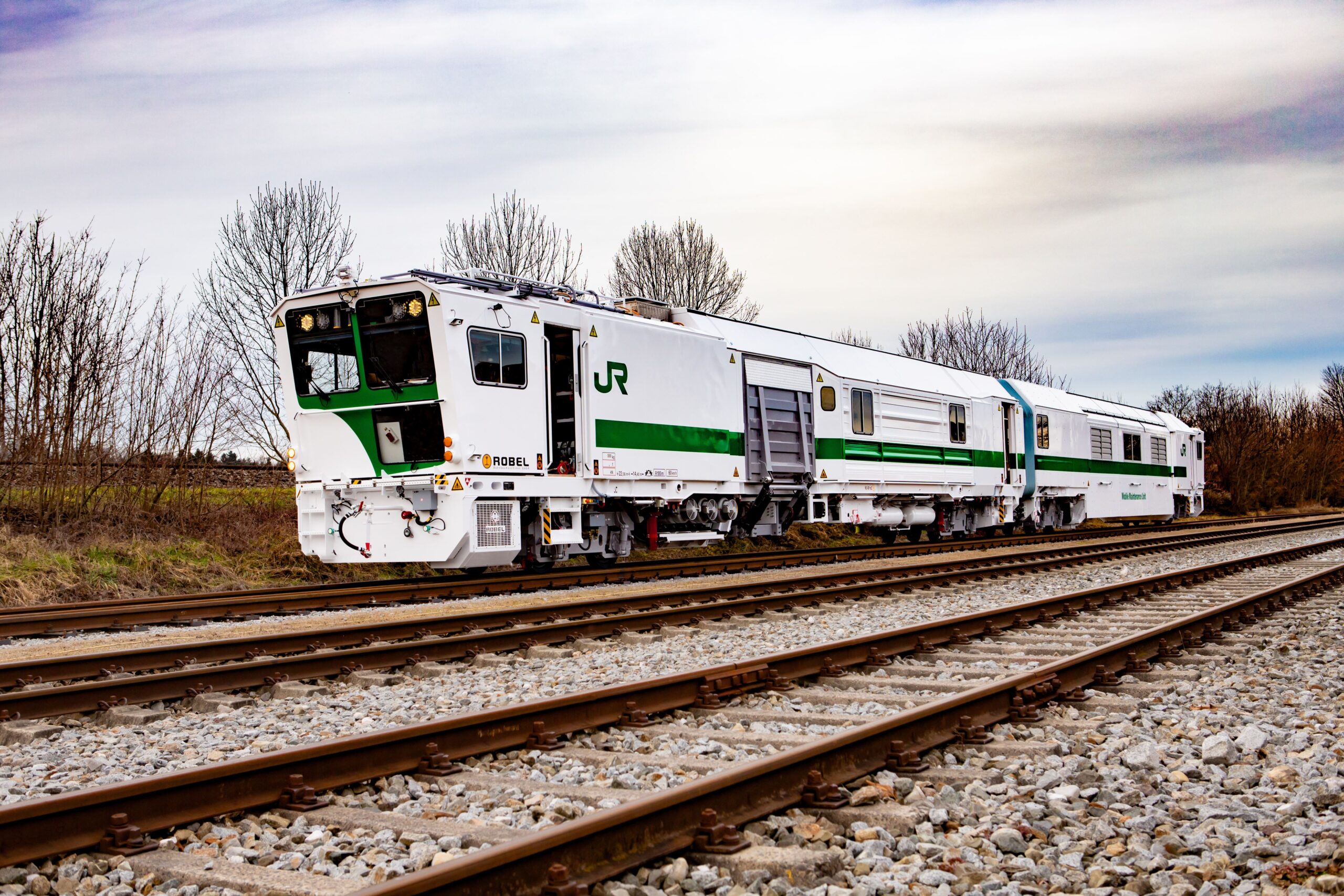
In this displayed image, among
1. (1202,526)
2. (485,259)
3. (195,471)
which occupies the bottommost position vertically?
(1202,526)

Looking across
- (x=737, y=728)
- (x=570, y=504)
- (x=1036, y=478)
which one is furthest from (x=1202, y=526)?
(x=737, y=728)

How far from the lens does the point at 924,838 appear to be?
3.95m

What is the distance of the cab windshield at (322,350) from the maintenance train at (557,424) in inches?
0.9

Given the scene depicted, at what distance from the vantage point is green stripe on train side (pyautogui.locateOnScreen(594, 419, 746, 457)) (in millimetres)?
14125

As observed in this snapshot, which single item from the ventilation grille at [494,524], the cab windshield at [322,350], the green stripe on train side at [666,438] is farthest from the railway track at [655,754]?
the cab windshield at [322,350]

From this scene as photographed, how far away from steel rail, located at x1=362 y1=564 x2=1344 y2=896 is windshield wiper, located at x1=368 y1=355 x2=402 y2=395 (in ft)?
28.2

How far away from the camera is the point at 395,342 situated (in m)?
12.8

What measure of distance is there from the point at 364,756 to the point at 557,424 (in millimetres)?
9542

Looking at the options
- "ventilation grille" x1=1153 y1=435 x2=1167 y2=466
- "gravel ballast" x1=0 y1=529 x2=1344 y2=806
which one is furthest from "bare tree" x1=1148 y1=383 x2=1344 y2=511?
"gravel ballast" x1=0 y1=529 x2=1344 y2=806

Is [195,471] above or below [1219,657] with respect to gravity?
above

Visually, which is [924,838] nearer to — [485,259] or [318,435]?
[318,435]

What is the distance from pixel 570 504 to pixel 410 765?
888cm

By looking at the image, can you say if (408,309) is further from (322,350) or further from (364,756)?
(364,756)

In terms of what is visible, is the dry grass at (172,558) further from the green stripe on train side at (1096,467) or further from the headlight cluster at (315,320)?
the green stripe on train side at (1096,467)
